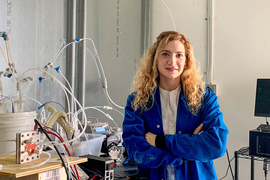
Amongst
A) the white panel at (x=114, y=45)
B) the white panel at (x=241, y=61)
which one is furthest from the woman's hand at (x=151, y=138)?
the white panel at (x=241, y=61)

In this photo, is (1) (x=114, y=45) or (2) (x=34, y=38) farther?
(1) (x=114, y=45)

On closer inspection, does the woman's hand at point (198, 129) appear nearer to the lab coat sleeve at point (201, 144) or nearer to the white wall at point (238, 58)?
the lab coat sleeve at point (201, 144)

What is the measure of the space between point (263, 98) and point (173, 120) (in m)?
1.34

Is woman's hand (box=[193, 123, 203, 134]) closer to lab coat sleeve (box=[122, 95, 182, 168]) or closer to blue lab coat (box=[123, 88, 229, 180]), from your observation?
blue lab coat (box=[123, 88, 229, 180])

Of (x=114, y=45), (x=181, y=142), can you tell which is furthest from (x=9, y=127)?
(x=114, y=45)

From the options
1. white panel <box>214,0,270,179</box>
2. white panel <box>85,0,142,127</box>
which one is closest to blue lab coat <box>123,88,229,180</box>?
white panel <box>85,0,142,127</box>

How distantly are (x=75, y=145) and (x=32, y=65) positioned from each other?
705 millimetres

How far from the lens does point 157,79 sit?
5.19 feet

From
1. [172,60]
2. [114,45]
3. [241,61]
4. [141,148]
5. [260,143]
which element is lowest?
[260,143]

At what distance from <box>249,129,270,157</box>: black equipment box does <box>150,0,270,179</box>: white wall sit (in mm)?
632

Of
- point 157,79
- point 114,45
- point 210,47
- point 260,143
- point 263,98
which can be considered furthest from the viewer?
point 210,47

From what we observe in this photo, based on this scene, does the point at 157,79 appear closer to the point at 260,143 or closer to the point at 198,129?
the point at 198,129

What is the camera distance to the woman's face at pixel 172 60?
4.72 ft

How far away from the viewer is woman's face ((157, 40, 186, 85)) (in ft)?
4.72
